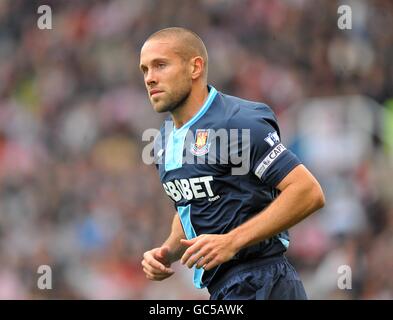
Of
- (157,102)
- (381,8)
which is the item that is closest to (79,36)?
(381,8)

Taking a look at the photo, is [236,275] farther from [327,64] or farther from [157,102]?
[327,64]

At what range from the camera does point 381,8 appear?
417 inches

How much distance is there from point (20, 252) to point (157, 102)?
615 centimetres

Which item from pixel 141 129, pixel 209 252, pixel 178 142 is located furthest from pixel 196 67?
pixel 141 129

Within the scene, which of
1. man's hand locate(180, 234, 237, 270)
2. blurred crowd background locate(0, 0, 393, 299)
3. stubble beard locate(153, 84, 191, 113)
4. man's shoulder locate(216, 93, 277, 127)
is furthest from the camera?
blurred crowd background locate(0, 0, 393, 299)

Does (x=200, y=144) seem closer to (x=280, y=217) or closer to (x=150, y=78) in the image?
(x=150, y=78)

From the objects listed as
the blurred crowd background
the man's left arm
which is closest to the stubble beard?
the man's left arm

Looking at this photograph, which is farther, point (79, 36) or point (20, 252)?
point (79, 36)

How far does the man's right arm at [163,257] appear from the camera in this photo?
480 centimetres

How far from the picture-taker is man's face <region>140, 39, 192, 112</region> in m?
4.80

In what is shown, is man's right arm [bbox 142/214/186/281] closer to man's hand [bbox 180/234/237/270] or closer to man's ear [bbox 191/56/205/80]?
man's hand [bbox 180/234/237/270]

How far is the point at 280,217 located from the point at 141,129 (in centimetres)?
678

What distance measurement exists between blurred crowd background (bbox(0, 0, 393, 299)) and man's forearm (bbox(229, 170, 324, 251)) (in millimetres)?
4146

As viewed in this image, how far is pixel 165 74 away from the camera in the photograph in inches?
189
